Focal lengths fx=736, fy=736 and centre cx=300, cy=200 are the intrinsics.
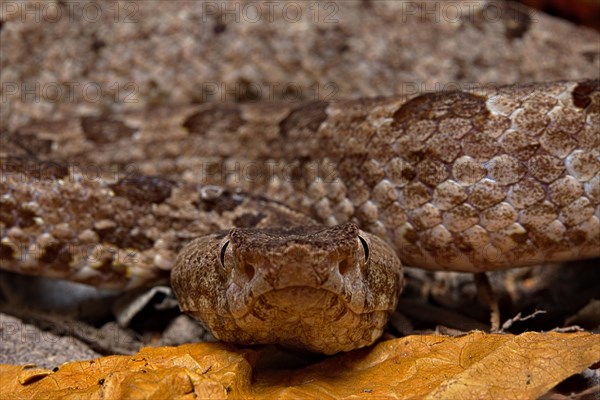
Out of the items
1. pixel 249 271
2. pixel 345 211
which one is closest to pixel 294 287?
pixel 249 271

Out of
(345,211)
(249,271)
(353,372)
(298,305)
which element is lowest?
(353,372)

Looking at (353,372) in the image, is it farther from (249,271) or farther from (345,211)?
(345,211)

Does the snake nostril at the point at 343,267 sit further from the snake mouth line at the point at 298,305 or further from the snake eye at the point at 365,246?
the snake eye at the point at 365,246

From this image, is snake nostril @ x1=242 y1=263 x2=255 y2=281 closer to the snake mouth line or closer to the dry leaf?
the snake mouth line

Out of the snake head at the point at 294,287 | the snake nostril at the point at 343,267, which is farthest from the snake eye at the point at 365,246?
the snake nostril at the point at 343,267

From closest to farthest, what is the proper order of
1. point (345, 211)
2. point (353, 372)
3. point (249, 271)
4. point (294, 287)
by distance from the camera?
1. point (294, 287)
2. point (249, 271)
3. point (353, 372)
4. point (345, 211)

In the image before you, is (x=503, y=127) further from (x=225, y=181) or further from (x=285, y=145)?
(x=225, y=181)
